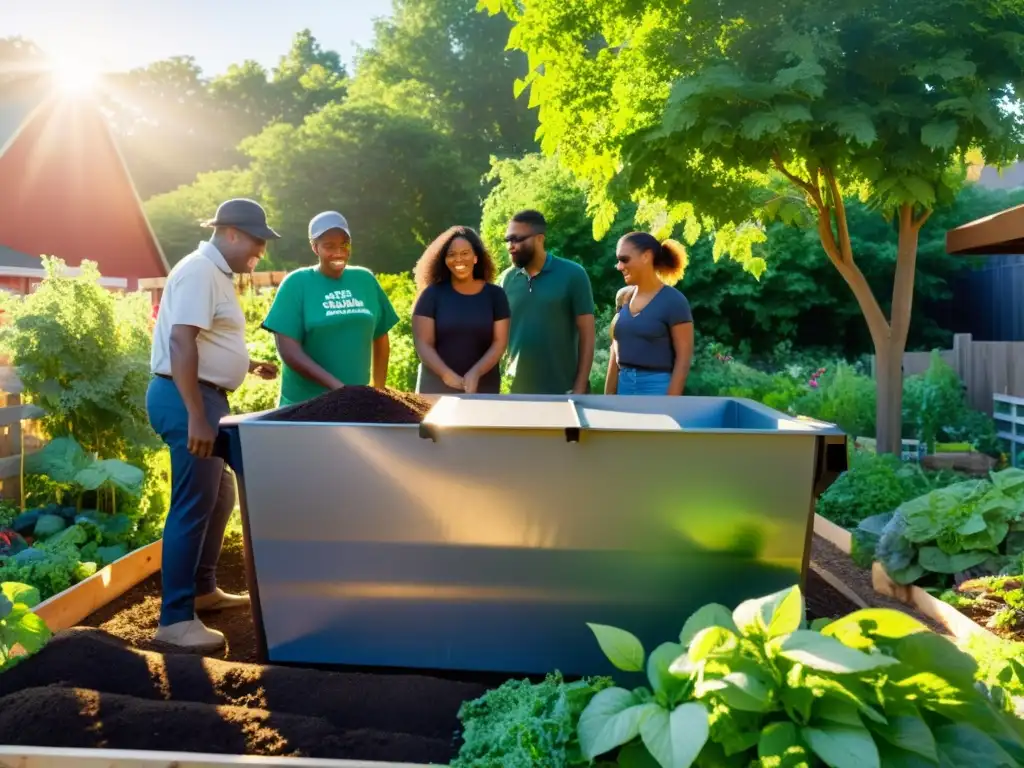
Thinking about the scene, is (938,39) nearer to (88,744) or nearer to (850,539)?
(850,539)

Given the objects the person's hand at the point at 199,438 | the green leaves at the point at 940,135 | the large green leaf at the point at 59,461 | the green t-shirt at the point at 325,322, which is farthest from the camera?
the green leaves at the point at 940,135

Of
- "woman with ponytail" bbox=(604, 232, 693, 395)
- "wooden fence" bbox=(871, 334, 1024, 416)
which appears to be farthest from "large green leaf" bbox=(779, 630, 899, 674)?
"wooden fence" bbox=(871, 334, 1024, 416)

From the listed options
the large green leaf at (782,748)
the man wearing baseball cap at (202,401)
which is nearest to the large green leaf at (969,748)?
the large green leaf at (782,748)

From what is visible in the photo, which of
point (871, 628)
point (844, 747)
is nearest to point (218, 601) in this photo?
point (871, 628)

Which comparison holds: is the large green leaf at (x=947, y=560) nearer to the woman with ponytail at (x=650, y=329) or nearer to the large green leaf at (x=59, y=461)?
the woman with ponytail at (x=650, y=329)

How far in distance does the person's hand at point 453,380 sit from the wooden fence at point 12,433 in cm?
289

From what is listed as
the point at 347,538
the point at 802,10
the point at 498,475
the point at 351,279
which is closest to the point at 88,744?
the point at 347,538

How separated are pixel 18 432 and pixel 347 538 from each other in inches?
152

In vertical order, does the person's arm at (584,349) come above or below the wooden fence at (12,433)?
above

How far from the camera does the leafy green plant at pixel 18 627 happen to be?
3090 millimetres

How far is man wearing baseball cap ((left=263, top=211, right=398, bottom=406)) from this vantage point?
14.9 ft

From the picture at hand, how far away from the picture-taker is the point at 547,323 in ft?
17.9

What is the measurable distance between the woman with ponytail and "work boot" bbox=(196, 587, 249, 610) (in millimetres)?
2271

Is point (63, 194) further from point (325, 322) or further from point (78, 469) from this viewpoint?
point (325, 322)
